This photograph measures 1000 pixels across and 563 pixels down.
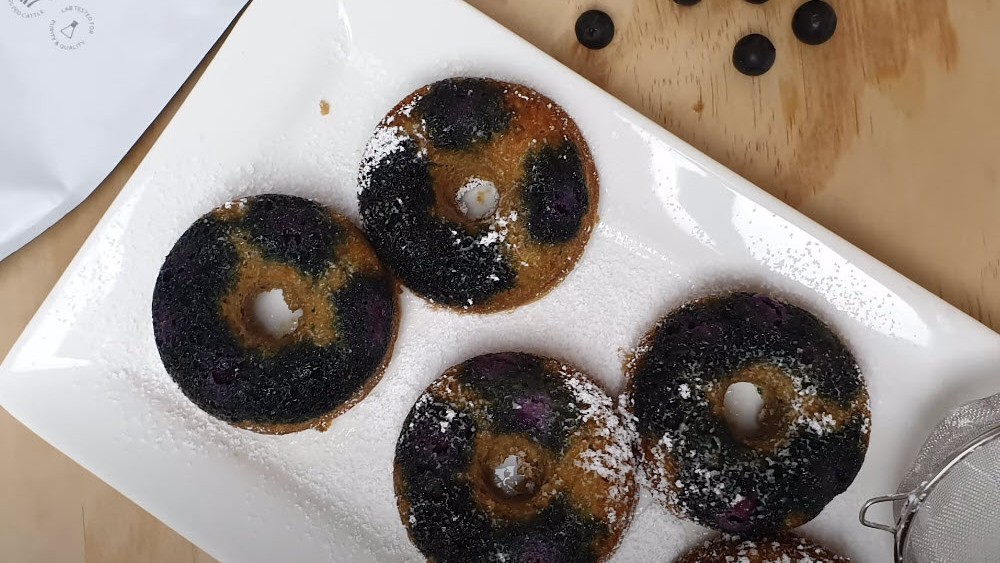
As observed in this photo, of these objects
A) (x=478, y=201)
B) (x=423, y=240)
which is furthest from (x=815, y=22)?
(x=423, y=240)

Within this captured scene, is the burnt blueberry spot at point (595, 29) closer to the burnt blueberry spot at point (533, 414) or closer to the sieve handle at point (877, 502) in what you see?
the burnt blueberry spot at point (533, 414)

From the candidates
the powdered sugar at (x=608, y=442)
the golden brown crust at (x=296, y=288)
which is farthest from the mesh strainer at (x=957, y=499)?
the golden brown crust at (x=296, y=288)

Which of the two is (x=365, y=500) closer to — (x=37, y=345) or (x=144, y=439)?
(x=144, y=439)

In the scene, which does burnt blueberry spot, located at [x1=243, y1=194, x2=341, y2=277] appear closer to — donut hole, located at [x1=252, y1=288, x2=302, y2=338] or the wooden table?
donut hole, located at [x1=252, y1=288, x2=302, y2=338]

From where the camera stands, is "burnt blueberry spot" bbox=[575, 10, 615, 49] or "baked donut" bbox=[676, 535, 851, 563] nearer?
"baked donut" bbox=[676, 535, 851, 563]

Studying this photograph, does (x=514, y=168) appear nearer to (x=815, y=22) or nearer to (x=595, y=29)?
(x=595, y=29)

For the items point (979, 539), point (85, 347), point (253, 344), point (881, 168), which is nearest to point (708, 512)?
point (979, 539)

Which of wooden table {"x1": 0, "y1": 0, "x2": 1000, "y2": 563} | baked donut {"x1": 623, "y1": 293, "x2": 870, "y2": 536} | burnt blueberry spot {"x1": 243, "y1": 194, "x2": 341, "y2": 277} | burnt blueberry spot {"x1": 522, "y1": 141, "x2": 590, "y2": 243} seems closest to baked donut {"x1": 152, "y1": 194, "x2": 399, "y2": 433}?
burnt blueberry spot {"x1": 243, "y1": 194, "x2": 341, "y2": 277}
